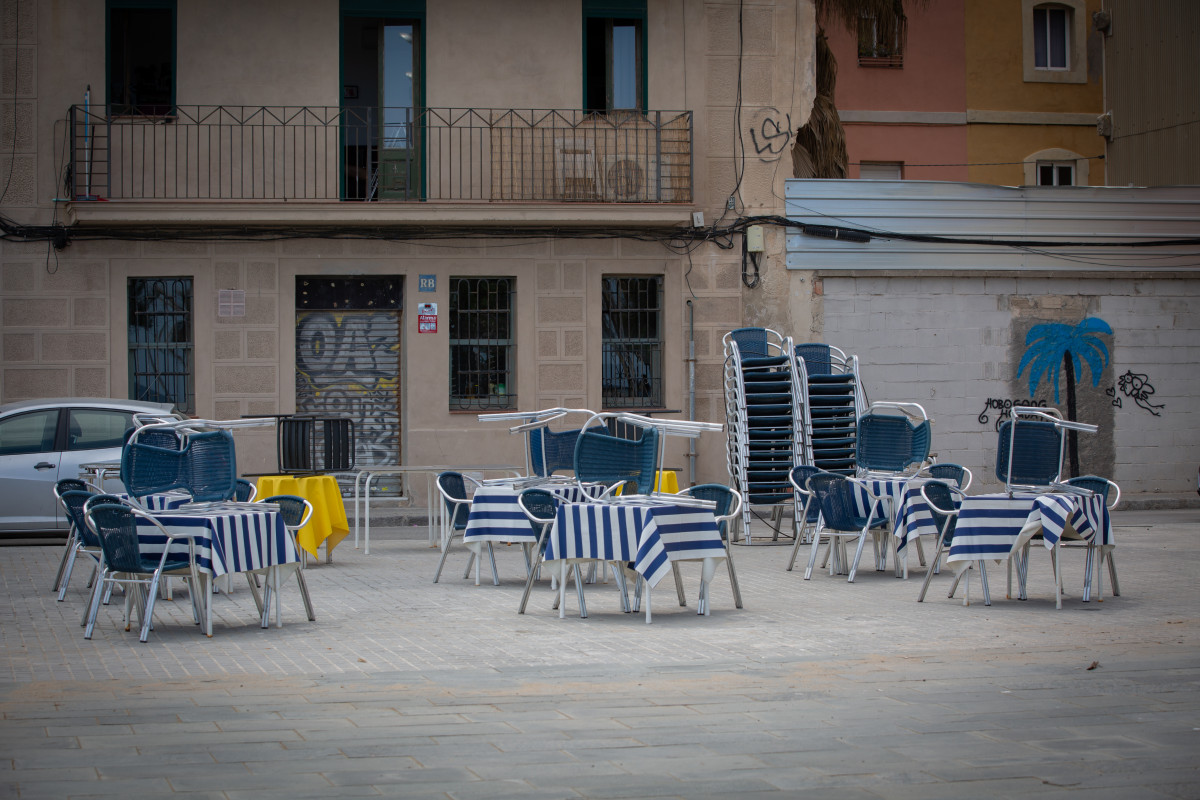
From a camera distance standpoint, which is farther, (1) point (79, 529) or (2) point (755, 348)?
(2) point (755, 348)

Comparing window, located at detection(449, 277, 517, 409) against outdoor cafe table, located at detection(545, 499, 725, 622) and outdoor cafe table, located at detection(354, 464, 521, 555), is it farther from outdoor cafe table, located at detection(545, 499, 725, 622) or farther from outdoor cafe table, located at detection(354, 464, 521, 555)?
outdoor cafe table, located at detection(545, 499, 725, 622)

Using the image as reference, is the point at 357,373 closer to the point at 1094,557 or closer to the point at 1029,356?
the point at 1029,356

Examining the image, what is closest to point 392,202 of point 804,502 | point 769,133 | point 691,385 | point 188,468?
point 691,385

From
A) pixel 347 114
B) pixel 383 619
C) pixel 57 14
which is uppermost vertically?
pixel 57 14

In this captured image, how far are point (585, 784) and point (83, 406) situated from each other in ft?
38.9

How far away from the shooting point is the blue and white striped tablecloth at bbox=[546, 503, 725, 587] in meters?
9.38

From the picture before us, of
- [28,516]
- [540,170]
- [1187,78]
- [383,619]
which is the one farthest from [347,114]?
[1187,78]

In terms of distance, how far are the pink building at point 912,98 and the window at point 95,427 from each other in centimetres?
1851

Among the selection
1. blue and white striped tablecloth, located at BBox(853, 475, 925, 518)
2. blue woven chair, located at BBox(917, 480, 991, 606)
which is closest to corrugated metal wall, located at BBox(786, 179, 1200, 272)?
blue and white striped tablecloth, located at BBox(853, 475, 925, 518)

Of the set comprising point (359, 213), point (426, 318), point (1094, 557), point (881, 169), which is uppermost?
point (881, 169)

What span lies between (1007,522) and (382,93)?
13.4m

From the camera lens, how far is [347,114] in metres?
20.1

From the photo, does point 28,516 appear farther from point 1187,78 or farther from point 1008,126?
point 1008,126

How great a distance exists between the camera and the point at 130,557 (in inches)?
342
